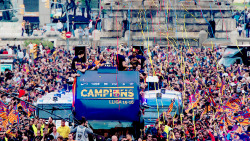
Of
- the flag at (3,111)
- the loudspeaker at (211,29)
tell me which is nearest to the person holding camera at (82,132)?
the flag at (3,111)

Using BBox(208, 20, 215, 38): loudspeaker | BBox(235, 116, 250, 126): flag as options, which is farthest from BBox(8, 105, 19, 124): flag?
BBox(208, 20, 215, 38): loudspeaker

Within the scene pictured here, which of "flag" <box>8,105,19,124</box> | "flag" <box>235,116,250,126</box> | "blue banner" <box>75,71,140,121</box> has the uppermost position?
"blue banner" <box>75,71,140,121</box>

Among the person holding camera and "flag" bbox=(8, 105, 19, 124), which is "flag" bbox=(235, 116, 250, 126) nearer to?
the person holding camera

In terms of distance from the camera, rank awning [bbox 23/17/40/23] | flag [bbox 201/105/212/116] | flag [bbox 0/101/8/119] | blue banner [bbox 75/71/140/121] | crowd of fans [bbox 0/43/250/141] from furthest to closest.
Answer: awning [bbox 23/17/40/23], flag [bbox 201/105/212/116], flag [bbox 0/101/8/119], crowd of fans [bbox 0/43/250/141], blue banner [bbox 75/71/140/121]

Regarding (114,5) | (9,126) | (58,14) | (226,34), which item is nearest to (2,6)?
(58,14)

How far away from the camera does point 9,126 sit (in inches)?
862

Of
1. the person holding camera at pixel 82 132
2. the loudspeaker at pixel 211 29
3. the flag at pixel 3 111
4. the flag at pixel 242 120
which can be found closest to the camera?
the person holding camera at pixel 82 132

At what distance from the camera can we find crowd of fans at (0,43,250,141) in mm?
18609

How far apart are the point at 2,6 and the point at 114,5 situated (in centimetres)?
2701

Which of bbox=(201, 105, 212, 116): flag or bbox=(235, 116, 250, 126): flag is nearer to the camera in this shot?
bbox=(235, 116, 250, 126): flag

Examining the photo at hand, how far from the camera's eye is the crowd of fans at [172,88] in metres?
18.6

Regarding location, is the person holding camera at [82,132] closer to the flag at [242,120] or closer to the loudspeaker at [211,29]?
the flag at [242,120]

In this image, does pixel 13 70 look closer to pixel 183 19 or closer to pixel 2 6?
pixel 183 19

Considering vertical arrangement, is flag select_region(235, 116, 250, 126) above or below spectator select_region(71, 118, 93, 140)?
below
